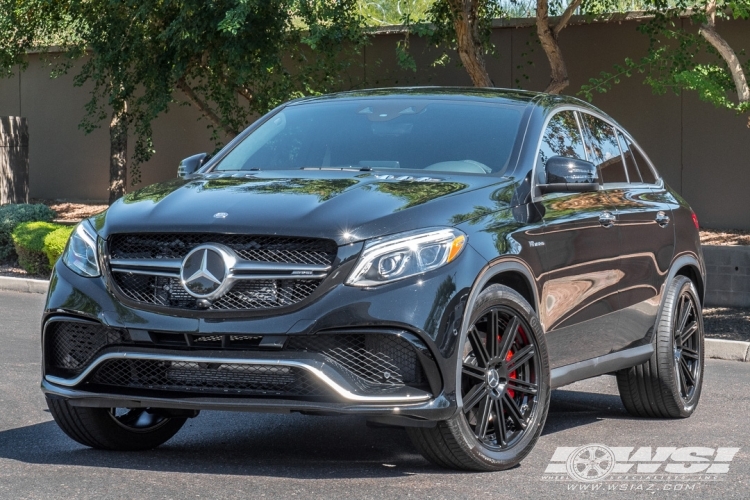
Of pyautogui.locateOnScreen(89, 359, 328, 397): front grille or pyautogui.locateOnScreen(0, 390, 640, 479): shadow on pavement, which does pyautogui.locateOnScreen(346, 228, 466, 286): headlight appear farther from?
pyautogui.locateOnScreen(0, 390, 640, 479): shadow on pavement

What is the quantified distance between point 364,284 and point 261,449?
1622 millimetres

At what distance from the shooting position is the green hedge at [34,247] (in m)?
17.1

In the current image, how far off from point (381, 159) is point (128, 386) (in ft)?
6.01

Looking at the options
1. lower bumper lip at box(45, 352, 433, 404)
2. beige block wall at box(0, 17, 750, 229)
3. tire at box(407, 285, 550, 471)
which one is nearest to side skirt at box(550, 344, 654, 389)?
tire at box(407, 285, 550, 471)

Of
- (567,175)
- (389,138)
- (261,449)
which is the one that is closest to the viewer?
(567,175)

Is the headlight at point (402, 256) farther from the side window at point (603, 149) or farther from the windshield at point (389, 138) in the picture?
the side window at point (603, 149)

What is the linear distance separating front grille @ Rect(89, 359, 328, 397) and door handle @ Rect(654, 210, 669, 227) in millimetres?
3167

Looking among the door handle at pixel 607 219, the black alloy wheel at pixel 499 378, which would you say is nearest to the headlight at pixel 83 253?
the black alloy wheel at pixel 499 378

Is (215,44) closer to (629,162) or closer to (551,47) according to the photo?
(551,47)

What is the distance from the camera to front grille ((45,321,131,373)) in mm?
5559

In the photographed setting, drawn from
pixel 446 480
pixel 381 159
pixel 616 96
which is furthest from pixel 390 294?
pixel 616 96

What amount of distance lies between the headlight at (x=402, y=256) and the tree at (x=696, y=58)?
9.52m

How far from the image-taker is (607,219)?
6965 mm

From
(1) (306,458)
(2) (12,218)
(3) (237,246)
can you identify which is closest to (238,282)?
(3) (237,246)
